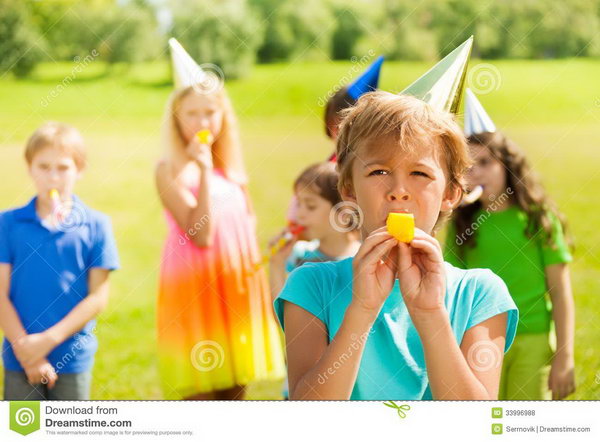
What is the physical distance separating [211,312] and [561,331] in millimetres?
873

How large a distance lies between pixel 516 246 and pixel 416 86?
778 mm

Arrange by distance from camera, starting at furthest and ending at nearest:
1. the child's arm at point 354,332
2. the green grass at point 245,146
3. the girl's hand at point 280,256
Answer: the green grass at point 245,146
the girl's hand at point 280,256
the child's arm at point 354,332

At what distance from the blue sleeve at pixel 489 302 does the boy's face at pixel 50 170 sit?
110 cm

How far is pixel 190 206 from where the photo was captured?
208 cm

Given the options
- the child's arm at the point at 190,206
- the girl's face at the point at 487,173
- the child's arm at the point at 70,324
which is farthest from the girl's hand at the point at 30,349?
the girl's face at the point at 487,173

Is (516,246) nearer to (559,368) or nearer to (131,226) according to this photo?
(559,368)

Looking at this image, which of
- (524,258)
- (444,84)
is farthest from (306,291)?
(524,258)

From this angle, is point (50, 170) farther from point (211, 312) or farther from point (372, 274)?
point (372, 274)

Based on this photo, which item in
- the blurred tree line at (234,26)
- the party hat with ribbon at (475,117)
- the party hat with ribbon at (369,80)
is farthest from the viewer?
the blurred tree line at (234,26)

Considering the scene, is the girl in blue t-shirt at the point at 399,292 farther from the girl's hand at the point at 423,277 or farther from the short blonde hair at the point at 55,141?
the short blonde hair at the point at 55,141

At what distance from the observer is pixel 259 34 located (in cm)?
233

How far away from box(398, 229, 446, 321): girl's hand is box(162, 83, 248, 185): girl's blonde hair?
1122mm

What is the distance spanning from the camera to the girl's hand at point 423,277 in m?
1.10

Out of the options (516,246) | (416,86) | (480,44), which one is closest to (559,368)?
(516,246)
